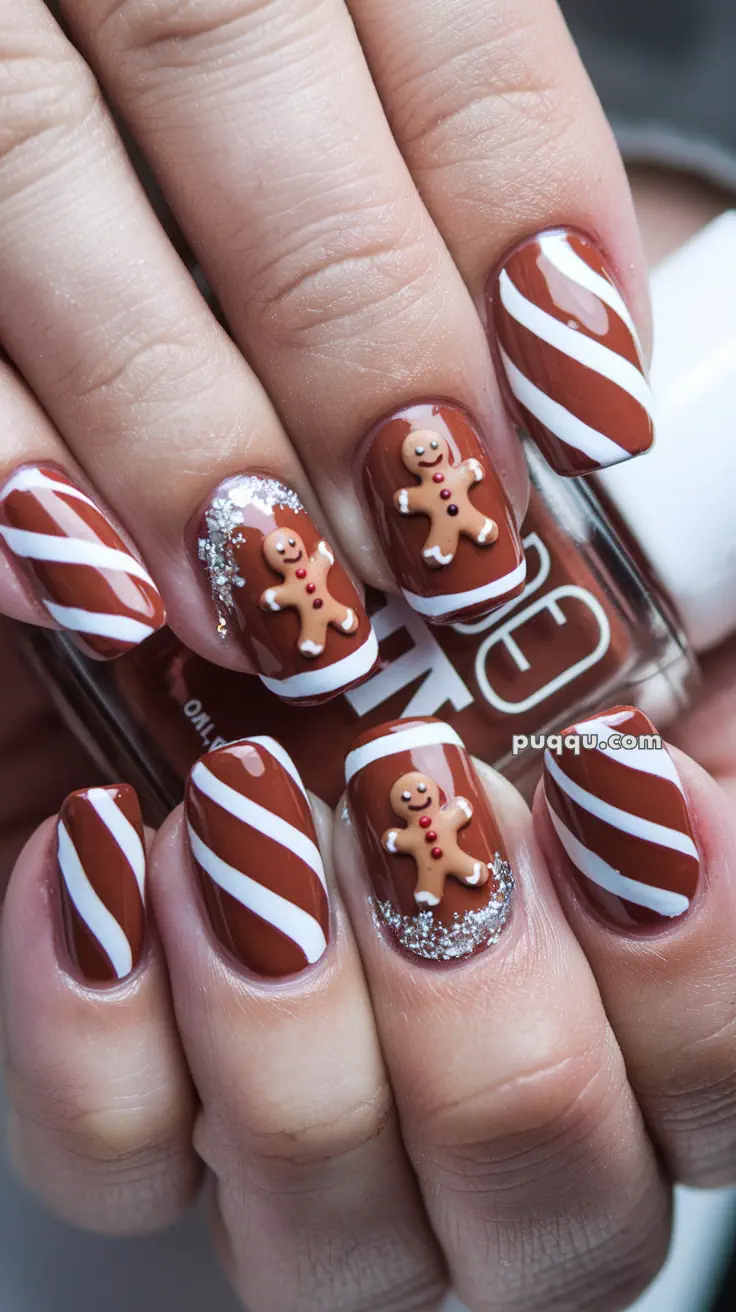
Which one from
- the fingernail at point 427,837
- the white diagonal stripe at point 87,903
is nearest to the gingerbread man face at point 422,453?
the fingernail at point 427,837

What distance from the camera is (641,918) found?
0.52 metres

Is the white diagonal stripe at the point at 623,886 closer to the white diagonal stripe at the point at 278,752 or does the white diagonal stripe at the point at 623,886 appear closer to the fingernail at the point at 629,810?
the fingernail at the point at 629,810

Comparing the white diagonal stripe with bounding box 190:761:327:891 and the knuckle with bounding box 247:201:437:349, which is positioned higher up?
the knuckle with bounding box 247:201:437:349

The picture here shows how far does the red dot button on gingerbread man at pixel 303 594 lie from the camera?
0.47 metres

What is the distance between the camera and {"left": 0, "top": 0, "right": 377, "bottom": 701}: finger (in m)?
0.46

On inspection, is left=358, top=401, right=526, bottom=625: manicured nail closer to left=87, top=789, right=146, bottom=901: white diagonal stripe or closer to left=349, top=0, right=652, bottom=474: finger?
left=349, top=0, right=652, bottom=474: finger

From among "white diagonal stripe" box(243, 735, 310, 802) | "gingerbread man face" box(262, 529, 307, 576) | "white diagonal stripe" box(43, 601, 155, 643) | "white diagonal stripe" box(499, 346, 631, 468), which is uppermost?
"white diagonal stripe" box(43, 601, 155, 643)

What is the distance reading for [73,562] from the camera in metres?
0.47

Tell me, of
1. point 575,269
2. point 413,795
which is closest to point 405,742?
point 413,795

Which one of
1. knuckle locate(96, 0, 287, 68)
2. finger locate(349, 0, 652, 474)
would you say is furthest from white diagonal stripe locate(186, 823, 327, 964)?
knuckle locate(96, 0, 287, 68)

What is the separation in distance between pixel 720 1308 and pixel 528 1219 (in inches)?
13.8

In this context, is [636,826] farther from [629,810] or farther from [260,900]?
[260,900]

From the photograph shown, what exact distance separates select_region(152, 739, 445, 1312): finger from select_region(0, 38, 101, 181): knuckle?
0.27 meters

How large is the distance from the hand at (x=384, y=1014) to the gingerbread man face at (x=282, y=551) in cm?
9
